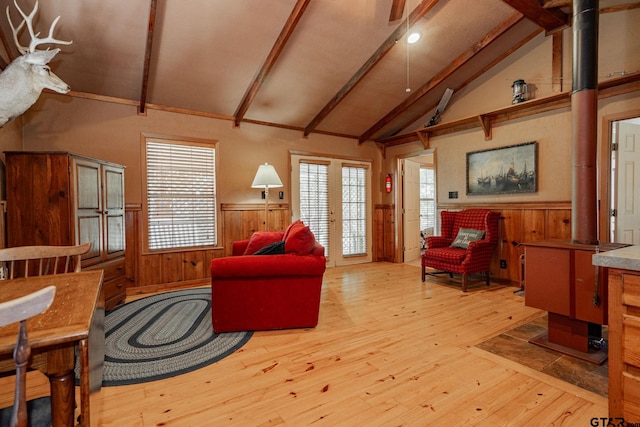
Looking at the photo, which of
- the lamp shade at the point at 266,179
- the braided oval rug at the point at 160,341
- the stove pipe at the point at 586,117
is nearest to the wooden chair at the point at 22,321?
the braided oval rug at the point at 160,341

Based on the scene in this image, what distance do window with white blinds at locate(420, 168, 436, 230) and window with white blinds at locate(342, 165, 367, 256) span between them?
2334 millimetres

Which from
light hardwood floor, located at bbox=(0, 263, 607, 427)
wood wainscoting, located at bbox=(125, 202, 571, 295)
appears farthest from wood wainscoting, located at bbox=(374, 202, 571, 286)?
light hardwood floor, located at bbox=(0, 263, 607, 427)

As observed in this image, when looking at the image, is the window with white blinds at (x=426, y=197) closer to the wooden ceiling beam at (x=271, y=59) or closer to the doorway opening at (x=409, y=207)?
the doorway opening at (x=409, y=207)

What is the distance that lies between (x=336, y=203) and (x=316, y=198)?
0.44 metres

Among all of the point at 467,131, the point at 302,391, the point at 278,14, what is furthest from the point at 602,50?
the point at 302,391

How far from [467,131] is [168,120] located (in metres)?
4.54

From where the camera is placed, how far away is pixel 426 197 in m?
8.17

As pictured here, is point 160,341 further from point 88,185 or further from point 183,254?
point 183,254

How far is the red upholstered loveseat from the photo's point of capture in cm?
274

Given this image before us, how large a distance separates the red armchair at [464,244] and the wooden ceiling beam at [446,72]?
1945 mm

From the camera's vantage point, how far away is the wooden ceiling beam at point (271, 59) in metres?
3.28

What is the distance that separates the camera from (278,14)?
11.1ft

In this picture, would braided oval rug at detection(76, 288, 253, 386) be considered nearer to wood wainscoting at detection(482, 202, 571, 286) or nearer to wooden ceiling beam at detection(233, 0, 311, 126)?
wooden ceiling beam at detection(233, 0, 311, 126)

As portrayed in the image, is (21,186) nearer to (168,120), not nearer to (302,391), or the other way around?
(168,120)
